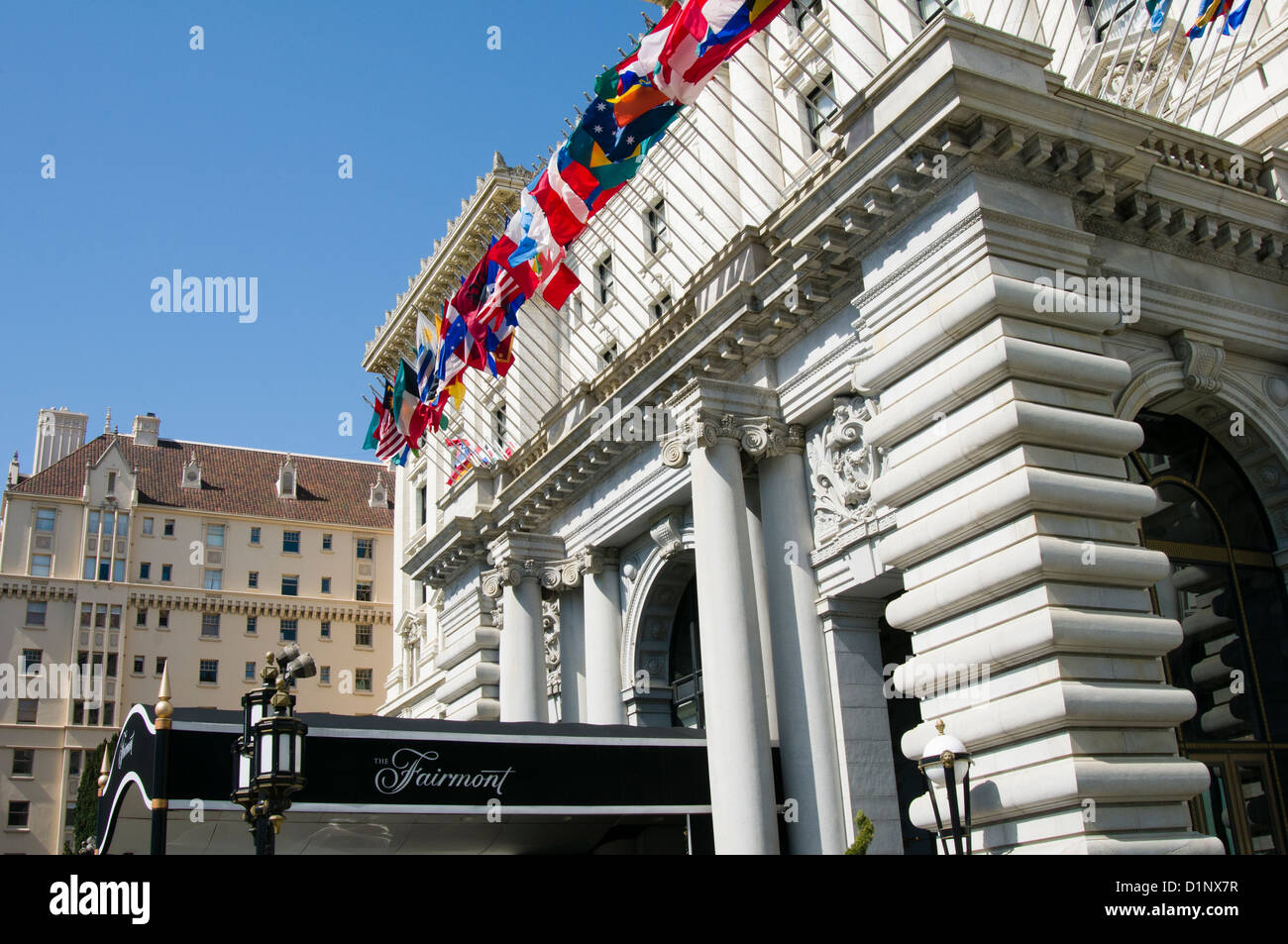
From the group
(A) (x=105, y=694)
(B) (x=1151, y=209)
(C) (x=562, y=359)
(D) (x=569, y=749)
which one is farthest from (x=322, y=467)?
(B) (x=1151, y=209)

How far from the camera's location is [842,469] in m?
19.8

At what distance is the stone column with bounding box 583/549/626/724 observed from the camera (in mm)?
26109

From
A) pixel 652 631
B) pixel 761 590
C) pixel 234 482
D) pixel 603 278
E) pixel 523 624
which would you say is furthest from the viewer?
pixel 234 482

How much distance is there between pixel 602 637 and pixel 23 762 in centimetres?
6273

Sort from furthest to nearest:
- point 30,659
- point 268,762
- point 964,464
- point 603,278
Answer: point 30,659 → point 603,278 → point 964,464 → point 268,762

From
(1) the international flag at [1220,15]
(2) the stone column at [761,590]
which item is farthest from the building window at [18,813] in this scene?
(1) the international flag at [1220,15]

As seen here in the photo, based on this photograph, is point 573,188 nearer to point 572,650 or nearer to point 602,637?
point 602,637

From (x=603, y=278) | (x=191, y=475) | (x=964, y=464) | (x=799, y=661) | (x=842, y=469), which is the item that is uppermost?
(x=191, y=475)

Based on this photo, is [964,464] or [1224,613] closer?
[964,464]

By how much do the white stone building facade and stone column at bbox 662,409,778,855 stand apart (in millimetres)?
60

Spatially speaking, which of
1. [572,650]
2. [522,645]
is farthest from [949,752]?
[522,645]

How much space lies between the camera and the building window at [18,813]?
71.6 m

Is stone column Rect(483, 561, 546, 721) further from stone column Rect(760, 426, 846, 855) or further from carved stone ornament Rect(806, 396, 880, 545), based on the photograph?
carved stone ornament Rect(806, 396, 880, 545)
